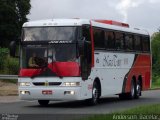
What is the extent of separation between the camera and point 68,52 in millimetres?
22984

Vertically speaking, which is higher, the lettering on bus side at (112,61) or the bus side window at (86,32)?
the bus side window at (86,32)

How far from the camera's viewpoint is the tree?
84.1 metres

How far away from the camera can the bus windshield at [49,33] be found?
23.3 metres

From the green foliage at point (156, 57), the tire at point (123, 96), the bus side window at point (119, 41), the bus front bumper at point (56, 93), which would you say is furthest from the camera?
the green foliage at point (156, 57)

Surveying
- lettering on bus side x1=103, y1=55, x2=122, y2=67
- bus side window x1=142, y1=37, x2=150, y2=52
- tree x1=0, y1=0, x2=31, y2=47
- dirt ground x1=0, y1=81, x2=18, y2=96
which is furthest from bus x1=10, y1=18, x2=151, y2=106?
tree x1=0, y1=0, x2=31, y2=47

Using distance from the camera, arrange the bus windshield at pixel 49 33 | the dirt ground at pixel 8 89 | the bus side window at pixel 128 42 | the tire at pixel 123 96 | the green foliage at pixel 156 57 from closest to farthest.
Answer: the bus windshield at pixel 49 33, the bus side window at pixel 128 42, the tire at pixel 123 96, the dirt ground at pixel 8 89, the green foliage at pixel 156 57

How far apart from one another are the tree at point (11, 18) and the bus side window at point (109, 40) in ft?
187

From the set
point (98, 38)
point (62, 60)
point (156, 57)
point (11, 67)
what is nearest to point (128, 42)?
point (98, 38)

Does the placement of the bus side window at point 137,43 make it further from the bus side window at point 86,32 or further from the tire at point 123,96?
the bus side window at point 86,32

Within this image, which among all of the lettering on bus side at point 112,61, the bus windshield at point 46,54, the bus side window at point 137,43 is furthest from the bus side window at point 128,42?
the bus windshield at point 46,54

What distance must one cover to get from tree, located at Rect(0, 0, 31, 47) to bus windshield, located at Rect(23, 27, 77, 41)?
59614 millimetres

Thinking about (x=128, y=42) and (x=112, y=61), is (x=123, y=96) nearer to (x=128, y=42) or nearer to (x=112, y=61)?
(x=128, y=42)

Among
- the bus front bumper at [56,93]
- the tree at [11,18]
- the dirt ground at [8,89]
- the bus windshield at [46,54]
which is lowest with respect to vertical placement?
the dirt ground at [8,89]

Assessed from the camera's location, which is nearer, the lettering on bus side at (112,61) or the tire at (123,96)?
the lettering on bus side at (112,61)
